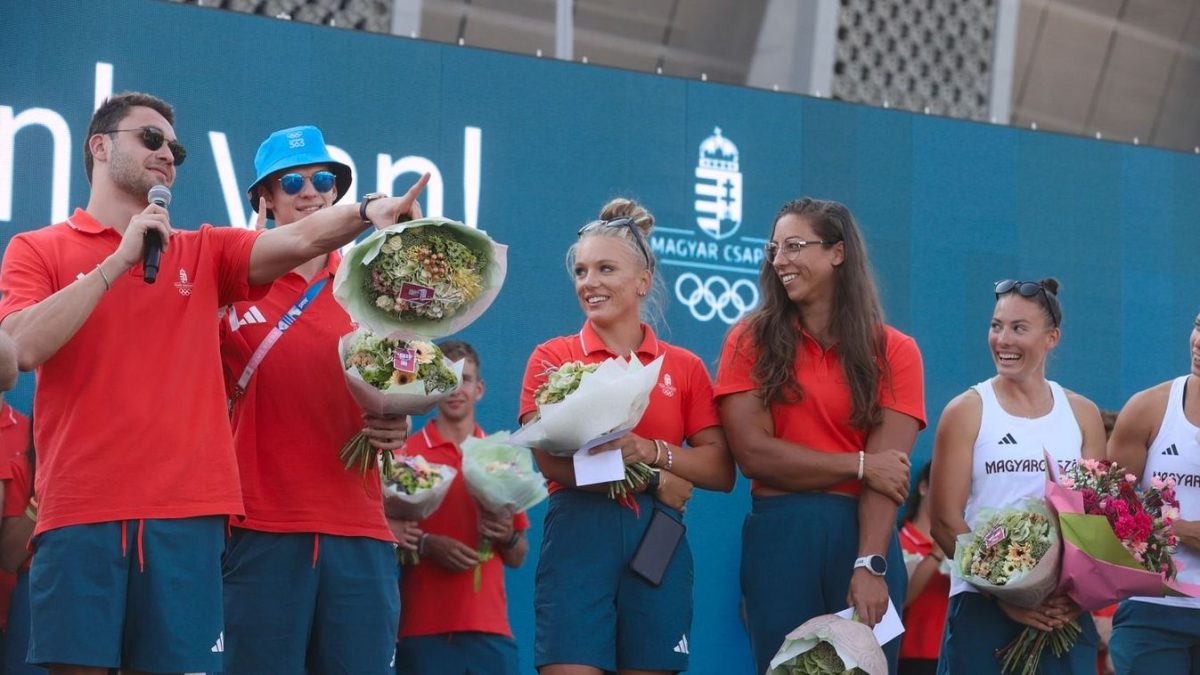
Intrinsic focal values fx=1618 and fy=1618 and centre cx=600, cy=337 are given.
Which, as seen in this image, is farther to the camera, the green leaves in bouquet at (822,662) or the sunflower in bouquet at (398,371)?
the green leaves in bouquet at (822,662)

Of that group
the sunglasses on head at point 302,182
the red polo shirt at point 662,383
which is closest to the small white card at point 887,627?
the red polo shirt at point 662,383

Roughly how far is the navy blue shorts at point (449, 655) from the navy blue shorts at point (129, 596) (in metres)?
2.20

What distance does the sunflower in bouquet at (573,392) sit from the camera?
439cm

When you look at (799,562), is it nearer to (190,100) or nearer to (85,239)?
(85,239)

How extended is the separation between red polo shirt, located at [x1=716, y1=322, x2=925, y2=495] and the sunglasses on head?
1288 mm

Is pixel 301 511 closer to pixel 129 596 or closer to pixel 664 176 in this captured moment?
pixel 129 596

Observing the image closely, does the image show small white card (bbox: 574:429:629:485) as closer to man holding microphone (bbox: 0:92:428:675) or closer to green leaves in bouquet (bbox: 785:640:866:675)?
green leaves in bouquet (bbox: 785:640:866:675)

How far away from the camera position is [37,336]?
3652mm

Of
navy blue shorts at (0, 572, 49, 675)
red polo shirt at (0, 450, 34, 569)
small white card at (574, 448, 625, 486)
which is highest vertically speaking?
small white card at (574, 448, 625, 486)

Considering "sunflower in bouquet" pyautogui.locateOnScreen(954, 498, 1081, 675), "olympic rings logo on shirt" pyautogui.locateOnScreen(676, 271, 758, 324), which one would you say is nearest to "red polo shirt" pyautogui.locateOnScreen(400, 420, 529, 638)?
"olympic rings logo on shirt" pyautogui.locateOnScreen(676, 271, 758, 324)

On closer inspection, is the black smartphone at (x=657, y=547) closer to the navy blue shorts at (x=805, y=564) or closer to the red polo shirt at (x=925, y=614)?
the navy blue shorts at (x=805, y=564)

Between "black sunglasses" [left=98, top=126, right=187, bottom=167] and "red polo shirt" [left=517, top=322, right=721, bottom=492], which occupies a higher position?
"black sunglasses" [left=98, top=126, right=187, bottom=167]

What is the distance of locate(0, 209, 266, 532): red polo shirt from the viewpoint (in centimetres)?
381

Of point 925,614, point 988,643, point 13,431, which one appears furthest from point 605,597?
point 925,614
